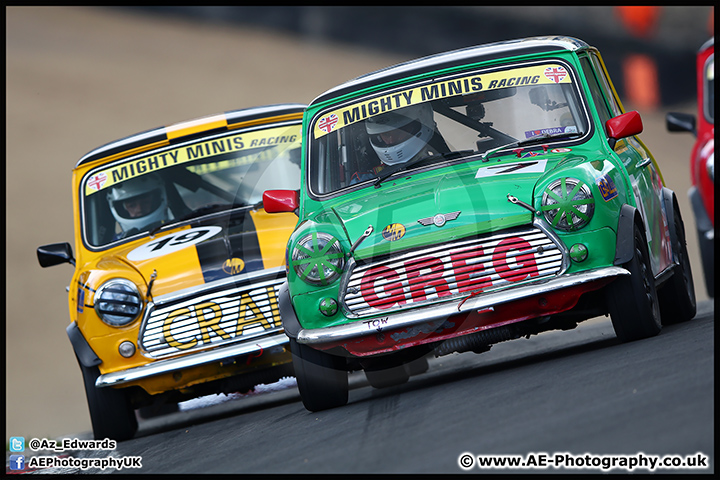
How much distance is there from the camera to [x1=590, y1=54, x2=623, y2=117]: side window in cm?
775

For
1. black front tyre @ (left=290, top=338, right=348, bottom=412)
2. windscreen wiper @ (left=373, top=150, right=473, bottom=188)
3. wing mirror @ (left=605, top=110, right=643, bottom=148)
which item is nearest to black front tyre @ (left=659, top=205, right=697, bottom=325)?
wing mirror @ (left=605, top=110, right=643, bottom=148)

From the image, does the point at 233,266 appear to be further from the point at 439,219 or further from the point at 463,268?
the point at 463,268

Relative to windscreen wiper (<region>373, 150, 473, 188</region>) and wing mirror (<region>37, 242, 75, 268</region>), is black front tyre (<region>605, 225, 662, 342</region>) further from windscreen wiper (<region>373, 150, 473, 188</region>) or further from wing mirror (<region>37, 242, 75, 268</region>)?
wing mirror (<region>37, 242, 75, 268</region>)

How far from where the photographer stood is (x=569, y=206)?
241 inches

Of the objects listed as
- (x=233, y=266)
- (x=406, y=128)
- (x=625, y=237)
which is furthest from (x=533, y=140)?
(x=233, y=266)

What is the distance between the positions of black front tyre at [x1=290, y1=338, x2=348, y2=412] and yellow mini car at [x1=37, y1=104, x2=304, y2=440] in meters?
1.01

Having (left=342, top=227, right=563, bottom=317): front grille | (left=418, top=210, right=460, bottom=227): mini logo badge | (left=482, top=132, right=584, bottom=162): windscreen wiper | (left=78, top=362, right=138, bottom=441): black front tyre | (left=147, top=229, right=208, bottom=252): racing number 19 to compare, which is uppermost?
(left=482, top=132, right=584, bottom=162): windscreen wiper

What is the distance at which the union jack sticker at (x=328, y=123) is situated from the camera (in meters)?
7.44

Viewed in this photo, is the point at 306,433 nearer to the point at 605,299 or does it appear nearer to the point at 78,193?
the point at 605,299

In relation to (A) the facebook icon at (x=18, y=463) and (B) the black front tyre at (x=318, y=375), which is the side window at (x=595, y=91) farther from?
(A) the facebook icon at (x=18, y=463)

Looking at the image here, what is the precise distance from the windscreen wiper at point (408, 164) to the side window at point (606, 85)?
1250 mm

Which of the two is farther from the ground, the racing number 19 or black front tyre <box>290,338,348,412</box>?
the racing number 19

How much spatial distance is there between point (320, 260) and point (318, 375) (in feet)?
2.22

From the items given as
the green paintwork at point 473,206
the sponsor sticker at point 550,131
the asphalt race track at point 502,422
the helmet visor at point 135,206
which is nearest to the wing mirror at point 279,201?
the green paintwork at point 473,206
